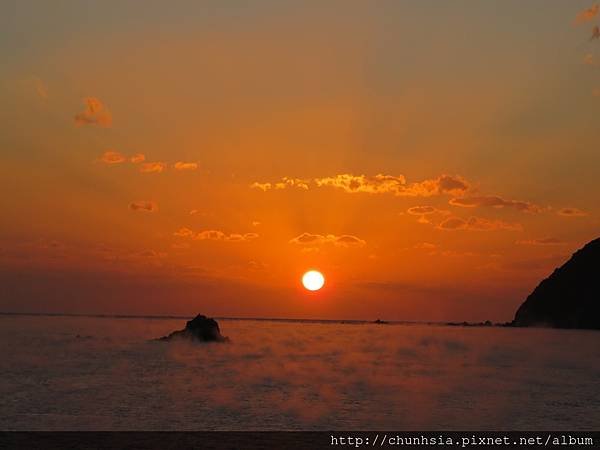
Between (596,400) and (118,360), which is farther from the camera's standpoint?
(118,360)

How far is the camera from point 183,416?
31672 mm

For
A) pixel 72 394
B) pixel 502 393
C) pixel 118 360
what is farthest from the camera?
pixel 118 360

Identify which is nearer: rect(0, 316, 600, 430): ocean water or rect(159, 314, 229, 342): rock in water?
rect(0, 316, 600, 430): ocean water

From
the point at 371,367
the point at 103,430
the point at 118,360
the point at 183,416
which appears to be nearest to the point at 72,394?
the point at 183,416

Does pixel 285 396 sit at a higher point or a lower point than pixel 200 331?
lower

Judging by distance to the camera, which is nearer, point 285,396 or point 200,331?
point 285,396

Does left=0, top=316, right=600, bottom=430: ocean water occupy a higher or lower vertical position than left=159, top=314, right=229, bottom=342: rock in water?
lower

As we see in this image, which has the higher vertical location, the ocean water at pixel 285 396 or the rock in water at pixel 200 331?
the rock in water at pixel 200 331

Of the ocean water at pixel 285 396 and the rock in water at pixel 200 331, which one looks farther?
the rock in water at pixel 200 331
